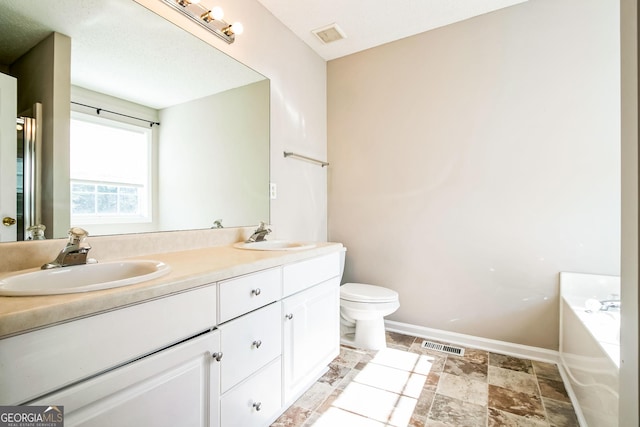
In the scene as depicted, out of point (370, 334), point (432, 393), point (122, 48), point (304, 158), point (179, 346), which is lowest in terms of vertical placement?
point (432, 393)

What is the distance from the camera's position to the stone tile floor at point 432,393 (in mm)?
1432

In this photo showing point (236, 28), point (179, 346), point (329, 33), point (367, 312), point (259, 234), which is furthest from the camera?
point (329, 33)

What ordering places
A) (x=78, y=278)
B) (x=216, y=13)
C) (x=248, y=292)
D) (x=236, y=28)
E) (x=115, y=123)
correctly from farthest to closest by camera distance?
1. (x=236, y=28)
2. (x=216, y=13)
3. (x=115, y=123)
4. (x=248, y=292)
5. (x=78, y=278)

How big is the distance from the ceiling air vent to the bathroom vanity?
5.74 feet

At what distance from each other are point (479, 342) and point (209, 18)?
8.98 ft

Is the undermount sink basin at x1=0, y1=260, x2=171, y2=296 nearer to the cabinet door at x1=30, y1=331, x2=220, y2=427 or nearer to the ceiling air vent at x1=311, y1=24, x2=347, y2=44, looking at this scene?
the cabinet door at x1=30, y1=331, x2=220, y2=427

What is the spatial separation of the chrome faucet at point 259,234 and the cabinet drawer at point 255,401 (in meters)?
0.74

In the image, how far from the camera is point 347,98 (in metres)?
2.67

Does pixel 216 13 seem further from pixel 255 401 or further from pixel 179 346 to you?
pixel 255 401

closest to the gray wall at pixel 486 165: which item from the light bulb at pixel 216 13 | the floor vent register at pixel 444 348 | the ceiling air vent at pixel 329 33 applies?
the floor vent register at pixel 444 348

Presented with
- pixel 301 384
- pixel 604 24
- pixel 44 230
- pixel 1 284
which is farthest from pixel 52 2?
pixel 604 24

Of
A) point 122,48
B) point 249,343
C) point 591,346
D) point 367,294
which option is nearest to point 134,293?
point 249,343

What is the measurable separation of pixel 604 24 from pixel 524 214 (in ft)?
4.00

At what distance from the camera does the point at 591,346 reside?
4.37 ft
